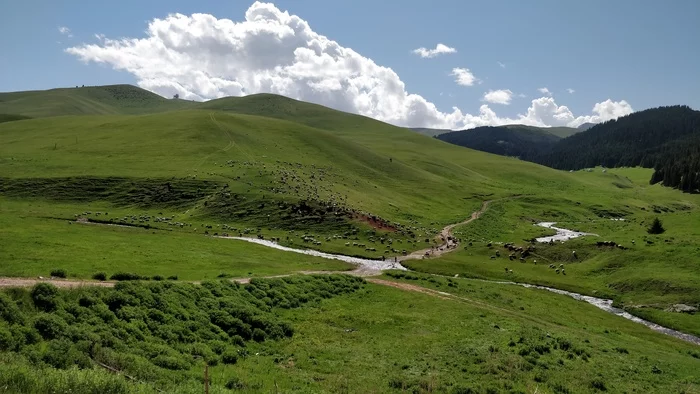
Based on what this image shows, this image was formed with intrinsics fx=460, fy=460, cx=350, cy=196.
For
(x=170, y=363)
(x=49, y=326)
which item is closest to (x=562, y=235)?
(x=170, y=363)

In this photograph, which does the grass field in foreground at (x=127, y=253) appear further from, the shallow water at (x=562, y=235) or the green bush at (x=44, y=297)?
the shallow water at (x=562, y=235)

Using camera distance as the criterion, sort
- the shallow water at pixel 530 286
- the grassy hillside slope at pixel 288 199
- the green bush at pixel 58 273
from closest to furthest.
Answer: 1. the green bush at pixel 58 273
2. the shallow water at pixel 530 286
3. the grassy hillside slope at pixel 288 199

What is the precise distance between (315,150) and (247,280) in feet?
371

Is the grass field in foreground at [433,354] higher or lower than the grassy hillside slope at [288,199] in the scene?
lower

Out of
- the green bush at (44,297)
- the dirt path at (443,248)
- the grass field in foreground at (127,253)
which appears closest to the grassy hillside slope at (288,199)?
the grass field in foreground at (127,253)

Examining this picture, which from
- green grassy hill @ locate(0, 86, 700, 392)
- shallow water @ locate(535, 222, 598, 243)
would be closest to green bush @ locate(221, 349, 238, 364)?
green grassy hill @ locate(0, 86, 700, 392)

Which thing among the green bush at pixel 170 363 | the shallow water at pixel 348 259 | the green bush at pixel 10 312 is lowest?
the shallow water at pixel 348 259

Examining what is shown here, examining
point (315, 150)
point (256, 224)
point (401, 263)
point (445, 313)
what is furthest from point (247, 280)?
point (315, 150)

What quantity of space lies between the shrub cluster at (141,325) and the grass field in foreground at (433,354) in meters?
0.32

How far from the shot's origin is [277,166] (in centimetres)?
11844

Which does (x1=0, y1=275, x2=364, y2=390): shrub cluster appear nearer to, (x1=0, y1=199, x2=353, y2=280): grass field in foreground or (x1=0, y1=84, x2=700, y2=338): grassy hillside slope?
(x1=0, y1=199, x2=353, y2=280): grass field in foreground

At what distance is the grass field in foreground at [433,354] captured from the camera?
22.4 m

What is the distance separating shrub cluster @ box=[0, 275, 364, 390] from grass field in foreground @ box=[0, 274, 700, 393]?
322 mm

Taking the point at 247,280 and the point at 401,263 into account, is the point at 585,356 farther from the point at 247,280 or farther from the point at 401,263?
the point at 401,263
